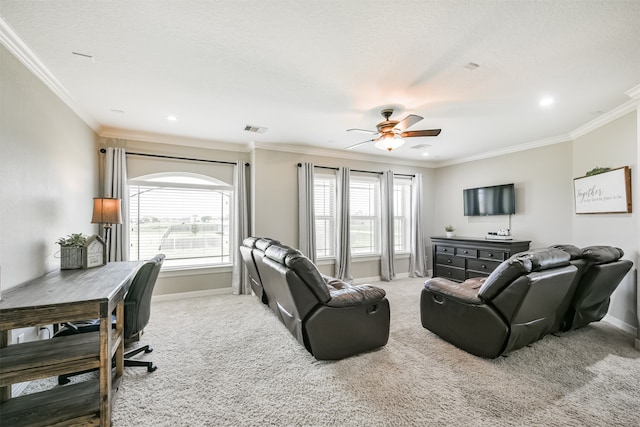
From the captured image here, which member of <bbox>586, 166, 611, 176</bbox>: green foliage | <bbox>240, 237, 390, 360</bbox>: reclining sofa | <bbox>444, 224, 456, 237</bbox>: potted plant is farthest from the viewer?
<bbox>444, 224, 456, 237</bbox>: potted plant

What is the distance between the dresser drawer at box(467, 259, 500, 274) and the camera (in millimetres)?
4801

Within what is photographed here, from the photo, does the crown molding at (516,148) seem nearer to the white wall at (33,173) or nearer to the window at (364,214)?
the window at (364,214)

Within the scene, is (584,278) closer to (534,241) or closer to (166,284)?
(534,241)

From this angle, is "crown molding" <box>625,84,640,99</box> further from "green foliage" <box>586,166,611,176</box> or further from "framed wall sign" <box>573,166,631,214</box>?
"green foliage" <box>586,166,611,176</box>

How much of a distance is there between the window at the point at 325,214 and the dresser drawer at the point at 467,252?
2.48 meters

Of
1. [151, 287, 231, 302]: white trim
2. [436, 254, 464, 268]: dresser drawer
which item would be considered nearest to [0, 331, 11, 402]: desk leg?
[151, 287, 231, 302]: white trim

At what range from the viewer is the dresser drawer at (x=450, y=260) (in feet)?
17.6

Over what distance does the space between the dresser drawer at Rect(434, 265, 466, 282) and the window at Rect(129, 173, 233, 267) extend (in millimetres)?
4336

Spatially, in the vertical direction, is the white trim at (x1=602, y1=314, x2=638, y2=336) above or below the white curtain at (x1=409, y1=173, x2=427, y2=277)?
below

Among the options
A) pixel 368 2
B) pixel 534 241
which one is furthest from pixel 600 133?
pixel 368 2

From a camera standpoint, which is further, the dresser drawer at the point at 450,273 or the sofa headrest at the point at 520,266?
the dresser drawer at the point at 450,273

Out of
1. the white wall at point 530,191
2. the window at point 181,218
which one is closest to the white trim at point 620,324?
the white wall at point 530,191

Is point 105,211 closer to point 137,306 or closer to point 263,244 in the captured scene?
point 137,306

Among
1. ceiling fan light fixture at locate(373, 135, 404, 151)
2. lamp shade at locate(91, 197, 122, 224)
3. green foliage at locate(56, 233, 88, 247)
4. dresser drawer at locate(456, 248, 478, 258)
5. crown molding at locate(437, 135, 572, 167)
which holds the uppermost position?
crown molding at locate(437, 135, 572, 167)
